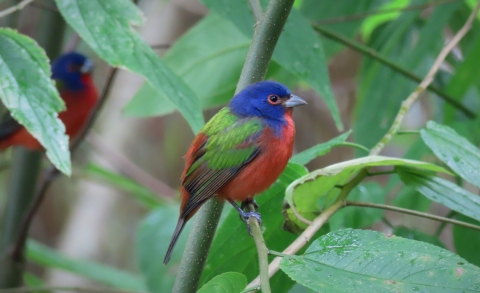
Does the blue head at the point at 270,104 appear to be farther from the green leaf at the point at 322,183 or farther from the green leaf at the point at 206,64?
the green leaf at the point at 322,183

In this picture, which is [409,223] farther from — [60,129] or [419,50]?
[60,129]

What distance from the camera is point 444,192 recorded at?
167 cm

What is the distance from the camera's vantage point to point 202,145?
2.35 meters

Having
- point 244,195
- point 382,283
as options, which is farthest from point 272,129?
point 382,283

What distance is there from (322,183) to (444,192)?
0.34m

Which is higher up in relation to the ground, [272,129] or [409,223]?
[272,129]

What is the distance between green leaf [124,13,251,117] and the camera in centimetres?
289

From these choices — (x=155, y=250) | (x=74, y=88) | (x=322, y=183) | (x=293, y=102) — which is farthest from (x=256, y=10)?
(x=74, y=88)

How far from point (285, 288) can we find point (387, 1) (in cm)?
227

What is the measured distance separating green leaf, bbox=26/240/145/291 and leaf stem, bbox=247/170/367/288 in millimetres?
2671

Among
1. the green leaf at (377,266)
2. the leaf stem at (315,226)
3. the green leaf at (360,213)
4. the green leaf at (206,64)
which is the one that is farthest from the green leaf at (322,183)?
the green leaf at (206,64)

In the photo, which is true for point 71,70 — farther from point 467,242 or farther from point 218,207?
point 467,242

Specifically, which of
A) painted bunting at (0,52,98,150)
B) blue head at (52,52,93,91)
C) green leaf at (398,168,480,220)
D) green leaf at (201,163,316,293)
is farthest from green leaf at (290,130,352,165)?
blue head at (52,52,93,91)

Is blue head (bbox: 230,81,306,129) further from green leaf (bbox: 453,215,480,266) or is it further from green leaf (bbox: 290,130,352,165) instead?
green leaf (bbox: 453,215,480,266)
